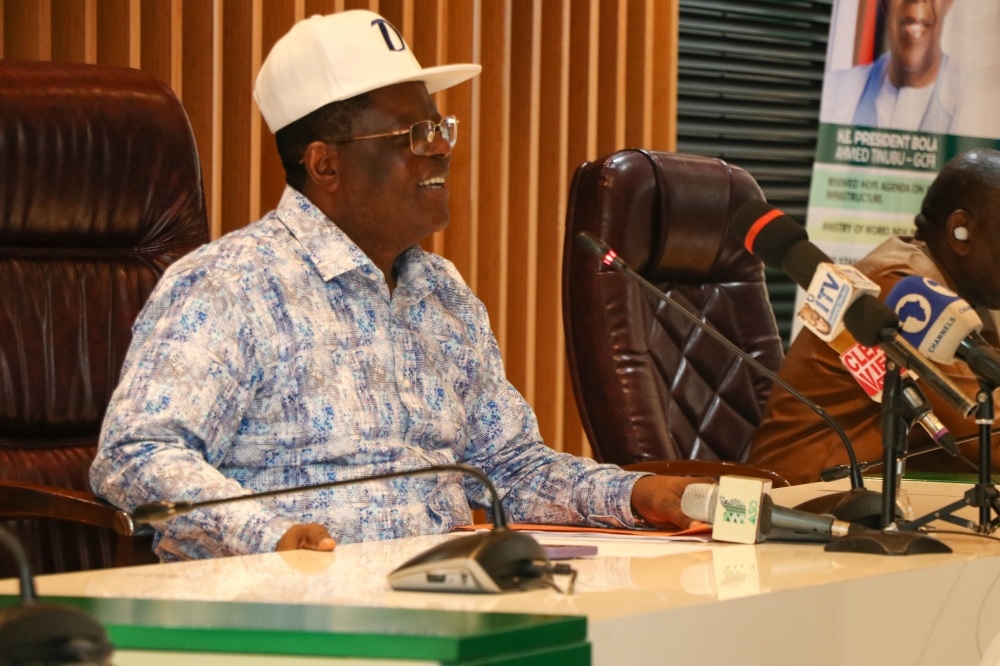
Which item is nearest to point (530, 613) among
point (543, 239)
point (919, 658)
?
point (919, 658)

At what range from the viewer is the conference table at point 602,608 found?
0.96m

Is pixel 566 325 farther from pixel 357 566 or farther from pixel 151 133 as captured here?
pixel 357 566

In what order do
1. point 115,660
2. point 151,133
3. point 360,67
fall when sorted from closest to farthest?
point 115,660, point 360,67, point 151,133

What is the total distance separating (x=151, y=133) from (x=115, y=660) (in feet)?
5.41

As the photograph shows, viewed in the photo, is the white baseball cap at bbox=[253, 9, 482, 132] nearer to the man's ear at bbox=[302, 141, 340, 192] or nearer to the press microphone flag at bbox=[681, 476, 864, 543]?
the man's ear at bbox=[302, 141, 340, 192]

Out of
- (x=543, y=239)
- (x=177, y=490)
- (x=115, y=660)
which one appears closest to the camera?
(x=115, y=660)

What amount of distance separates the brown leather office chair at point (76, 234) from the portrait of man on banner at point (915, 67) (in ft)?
9.07

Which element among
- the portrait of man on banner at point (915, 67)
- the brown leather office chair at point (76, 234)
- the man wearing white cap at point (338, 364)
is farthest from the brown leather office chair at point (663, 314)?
the portrait of man on banner at point (915, 67)

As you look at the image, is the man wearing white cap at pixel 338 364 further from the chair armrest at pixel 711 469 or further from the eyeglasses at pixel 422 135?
the chair armrest at pixel 711 469

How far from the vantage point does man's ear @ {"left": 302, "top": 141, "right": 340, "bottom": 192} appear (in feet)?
7.56

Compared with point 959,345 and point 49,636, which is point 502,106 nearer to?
point 959,345

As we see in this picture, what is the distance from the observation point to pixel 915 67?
15.8ft

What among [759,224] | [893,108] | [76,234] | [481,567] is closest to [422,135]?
[76,234]

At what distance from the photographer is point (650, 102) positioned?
421 cm
